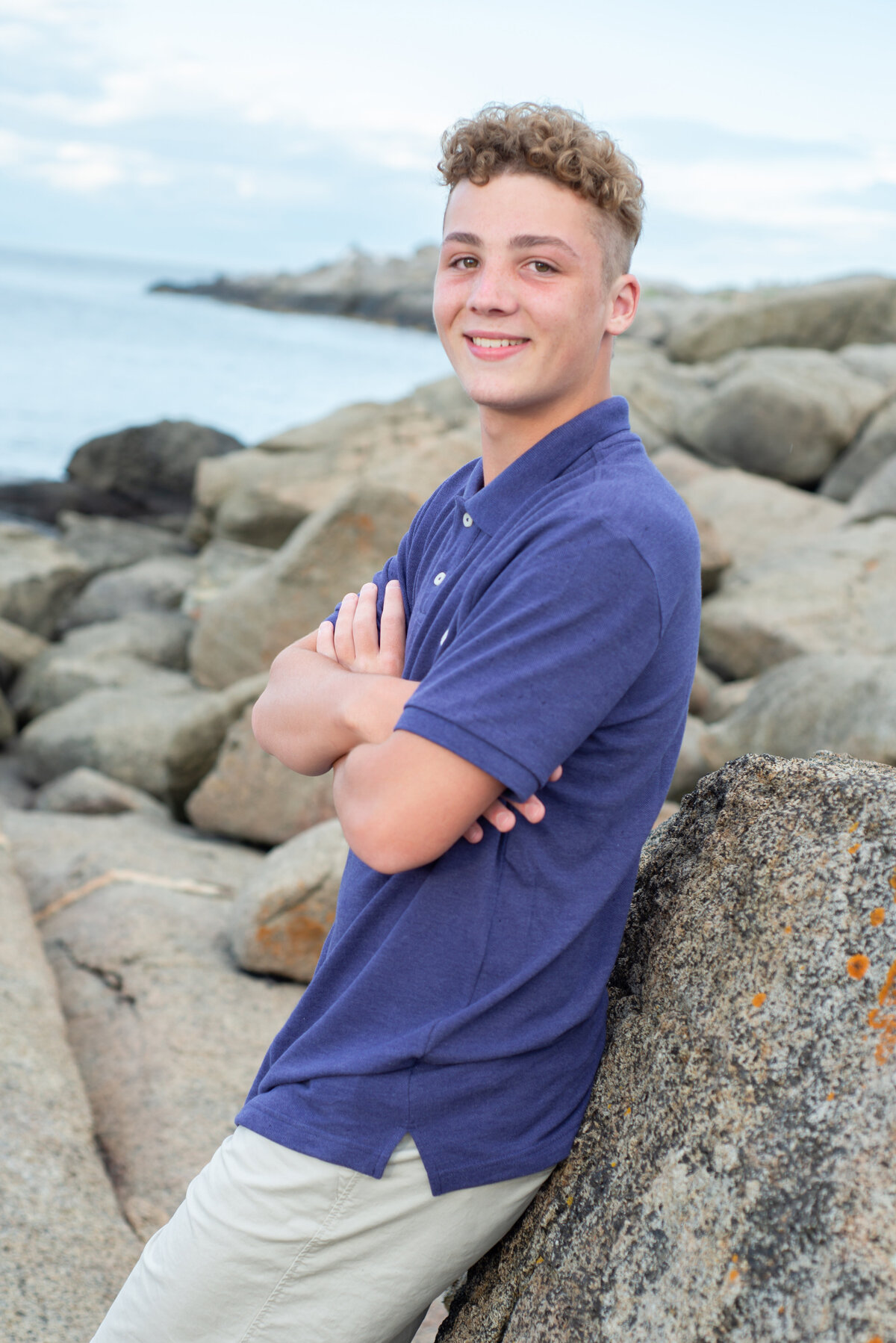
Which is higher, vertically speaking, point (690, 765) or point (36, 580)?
point (690, 765)

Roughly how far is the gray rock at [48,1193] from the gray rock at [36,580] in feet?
23.3

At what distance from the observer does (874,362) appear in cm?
1420

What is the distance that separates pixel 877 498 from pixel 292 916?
298 inches

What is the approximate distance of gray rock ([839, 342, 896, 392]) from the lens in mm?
13781

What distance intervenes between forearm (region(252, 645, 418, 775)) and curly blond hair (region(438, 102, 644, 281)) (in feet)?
2.57

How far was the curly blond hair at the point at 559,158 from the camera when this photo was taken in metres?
1.88

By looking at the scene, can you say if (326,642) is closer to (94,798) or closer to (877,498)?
(94,798)

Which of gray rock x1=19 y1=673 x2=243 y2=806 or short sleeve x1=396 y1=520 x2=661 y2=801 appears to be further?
gray rock x1=19 y1=673 x2=243 y2=806

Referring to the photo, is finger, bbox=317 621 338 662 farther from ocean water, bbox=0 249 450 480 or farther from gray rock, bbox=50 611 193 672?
ocean water, bbox=0 249 450 480

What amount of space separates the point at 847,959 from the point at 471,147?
4.53ft

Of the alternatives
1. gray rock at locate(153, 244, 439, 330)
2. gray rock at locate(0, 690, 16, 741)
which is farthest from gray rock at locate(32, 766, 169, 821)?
gray rock at locate(153, 244, 439, 330)

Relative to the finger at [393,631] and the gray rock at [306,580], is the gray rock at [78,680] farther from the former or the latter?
the finger at [393,631]

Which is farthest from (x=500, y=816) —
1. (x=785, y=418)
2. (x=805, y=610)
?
(x=785, y=418)

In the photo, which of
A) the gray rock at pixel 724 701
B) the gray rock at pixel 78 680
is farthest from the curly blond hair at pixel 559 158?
the gray rock at pixel 78 680
